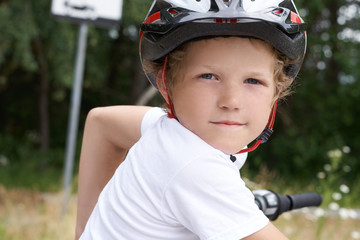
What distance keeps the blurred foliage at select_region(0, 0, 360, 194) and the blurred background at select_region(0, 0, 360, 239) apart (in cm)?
→ 3

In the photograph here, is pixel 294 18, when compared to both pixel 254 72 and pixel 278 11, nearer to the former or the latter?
pixel 278 11

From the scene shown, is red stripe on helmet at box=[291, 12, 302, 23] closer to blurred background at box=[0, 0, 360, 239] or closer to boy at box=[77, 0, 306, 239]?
boy at box=[77, 0, 306, 239]

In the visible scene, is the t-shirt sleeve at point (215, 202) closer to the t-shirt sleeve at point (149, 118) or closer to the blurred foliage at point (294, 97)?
the t-shirt sleeve at point (149, 118)

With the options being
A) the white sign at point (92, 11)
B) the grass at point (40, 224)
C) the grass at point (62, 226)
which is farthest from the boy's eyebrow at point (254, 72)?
the white sign at point (92, 11)

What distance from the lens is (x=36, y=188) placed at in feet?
36.6

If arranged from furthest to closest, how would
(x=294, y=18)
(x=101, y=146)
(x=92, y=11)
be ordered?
(x=92, y=11) < (x=101, y=146) < (x=294, y=18)

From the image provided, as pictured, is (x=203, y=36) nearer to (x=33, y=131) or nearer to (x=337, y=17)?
(x=337, y=17)

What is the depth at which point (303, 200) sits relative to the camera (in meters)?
1.77

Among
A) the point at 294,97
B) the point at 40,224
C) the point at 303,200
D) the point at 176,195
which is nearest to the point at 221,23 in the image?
the point at 176,195

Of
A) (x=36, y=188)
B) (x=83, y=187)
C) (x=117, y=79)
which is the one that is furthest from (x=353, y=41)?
(x=83, y=187)

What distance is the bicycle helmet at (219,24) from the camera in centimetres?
124

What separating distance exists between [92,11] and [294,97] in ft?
36.9

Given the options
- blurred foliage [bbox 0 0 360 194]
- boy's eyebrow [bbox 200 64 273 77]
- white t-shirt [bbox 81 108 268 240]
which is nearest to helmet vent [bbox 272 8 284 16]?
boy's eyebrow [bbox 200 64 273 77]

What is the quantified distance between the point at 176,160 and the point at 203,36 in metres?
0.32
